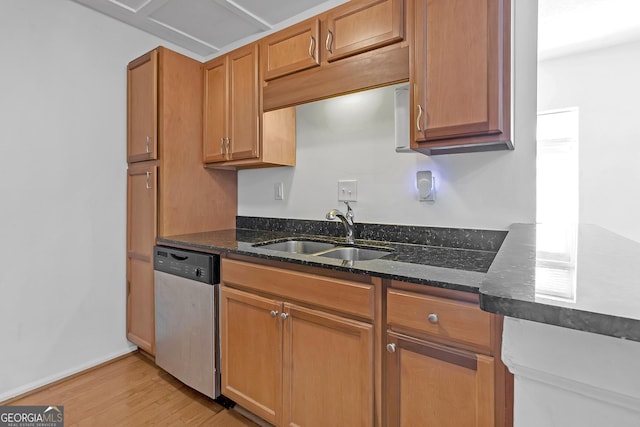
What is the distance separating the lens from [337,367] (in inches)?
48.9

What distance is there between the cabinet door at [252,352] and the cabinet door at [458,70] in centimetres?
109

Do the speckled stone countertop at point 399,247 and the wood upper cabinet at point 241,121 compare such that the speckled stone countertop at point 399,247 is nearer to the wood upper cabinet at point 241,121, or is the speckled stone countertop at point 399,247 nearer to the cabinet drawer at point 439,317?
the cabinet drawer at point 439,317

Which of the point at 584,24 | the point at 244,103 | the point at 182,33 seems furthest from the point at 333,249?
the point at 584,24

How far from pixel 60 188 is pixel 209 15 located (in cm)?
151

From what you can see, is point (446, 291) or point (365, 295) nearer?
point (446, 291)

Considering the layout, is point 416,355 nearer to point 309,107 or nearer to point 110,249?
point 309,107

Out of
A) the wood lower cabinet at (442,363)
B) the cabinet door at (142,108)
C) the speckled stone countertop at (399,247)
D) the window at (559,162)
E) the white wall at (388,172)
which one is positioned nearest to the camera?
the wood lower cabinet at (442,363)

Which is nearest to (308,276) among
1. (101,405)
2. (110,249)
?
(101,405)

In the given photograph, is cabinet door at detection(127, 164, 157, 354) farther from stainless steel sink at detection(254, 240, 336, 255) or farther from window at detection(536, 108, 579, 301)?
window at detection(536, 108, 579, 301)

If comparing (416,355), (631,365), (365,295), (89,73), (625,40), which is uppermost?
(625,40)

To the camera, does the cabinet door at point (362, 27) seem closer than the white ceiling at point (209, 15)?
Yes

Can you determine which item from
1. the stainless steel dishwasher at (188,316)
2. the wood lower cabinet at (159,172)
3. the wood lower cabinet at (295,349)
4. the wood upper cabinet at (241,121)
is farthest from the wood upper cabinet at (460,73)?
the wood lower cabinet at (159,172)

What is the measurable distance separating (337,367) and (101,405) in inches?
58.0
